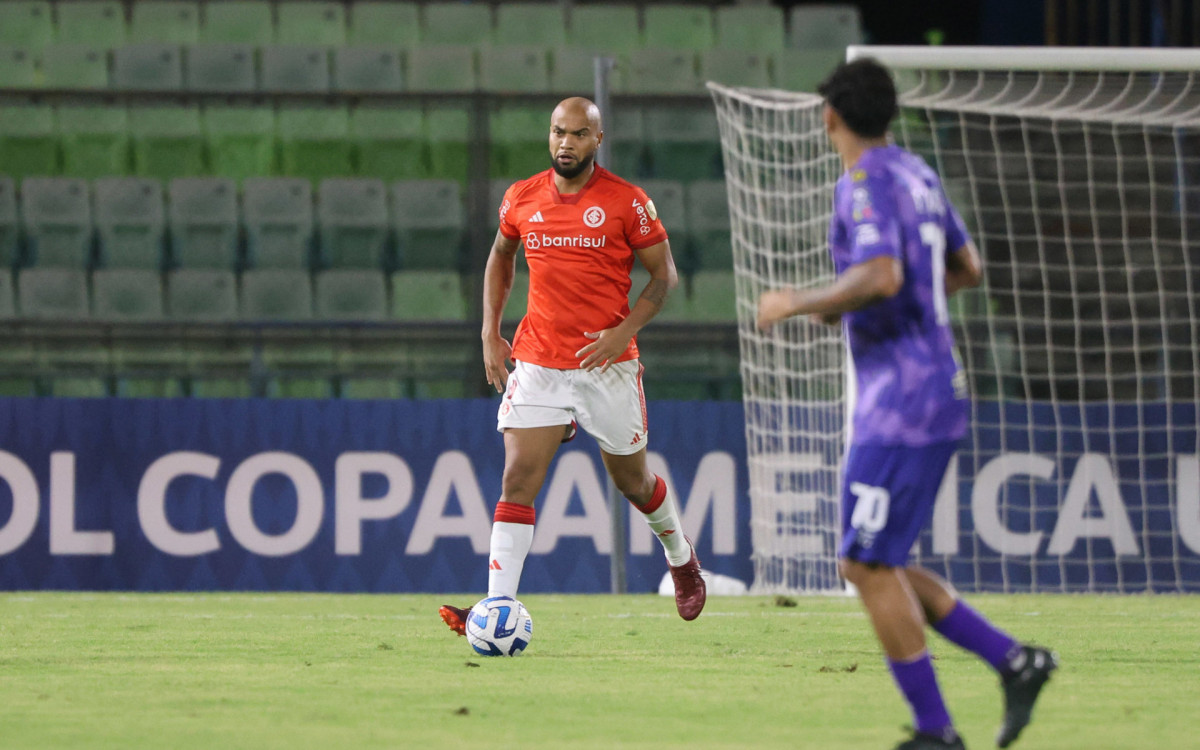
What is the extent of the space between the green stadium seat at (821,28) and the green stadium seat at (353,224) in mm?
4689

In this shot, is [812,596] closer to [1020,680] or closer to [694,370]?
[694,370]

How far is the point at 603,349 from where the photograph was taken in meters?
5.73

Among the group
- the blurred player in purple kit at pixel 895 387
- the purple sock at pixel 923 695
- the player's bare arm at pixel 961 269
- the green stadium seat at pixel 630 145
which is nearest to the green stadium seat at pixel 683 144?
the green stadium seat at pixel 630 145

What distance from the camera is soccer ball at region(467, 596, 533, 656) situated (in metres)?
5.40

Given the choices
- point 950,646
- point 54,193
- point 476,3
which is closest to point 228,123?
point 54,193

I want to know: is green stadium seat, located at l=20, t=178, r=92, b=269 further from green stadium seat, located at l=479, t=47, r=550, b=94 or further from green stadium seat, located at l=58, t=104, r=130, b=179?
green stadium seat, located at l=479, t=47, r=550, b=94

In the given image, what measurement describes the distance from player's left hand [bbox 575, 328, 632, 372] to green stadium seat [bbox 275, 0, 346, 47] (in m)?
9.09

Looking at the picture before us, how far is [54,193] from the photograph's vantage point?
37.6 ft

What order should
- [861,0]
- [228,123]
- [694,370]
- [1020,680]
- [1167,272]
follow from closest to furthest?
1. [1020,680]
2. [694,370]
3. [1167,272]
4. [228,123]
5. [861,0]

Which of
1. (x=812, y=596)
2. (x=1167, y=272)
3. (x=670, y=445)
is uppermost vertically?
(x=1167, y=272)

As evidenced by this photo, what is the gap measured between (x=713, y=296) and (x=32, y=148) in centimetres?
540

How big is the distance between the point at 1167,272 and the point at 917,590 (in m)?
7.73

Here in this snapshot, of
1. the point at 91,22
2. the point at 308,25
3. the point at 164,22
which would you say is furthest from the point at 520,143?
the point at 91,22

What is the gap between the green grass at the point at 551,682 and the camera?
374cm
